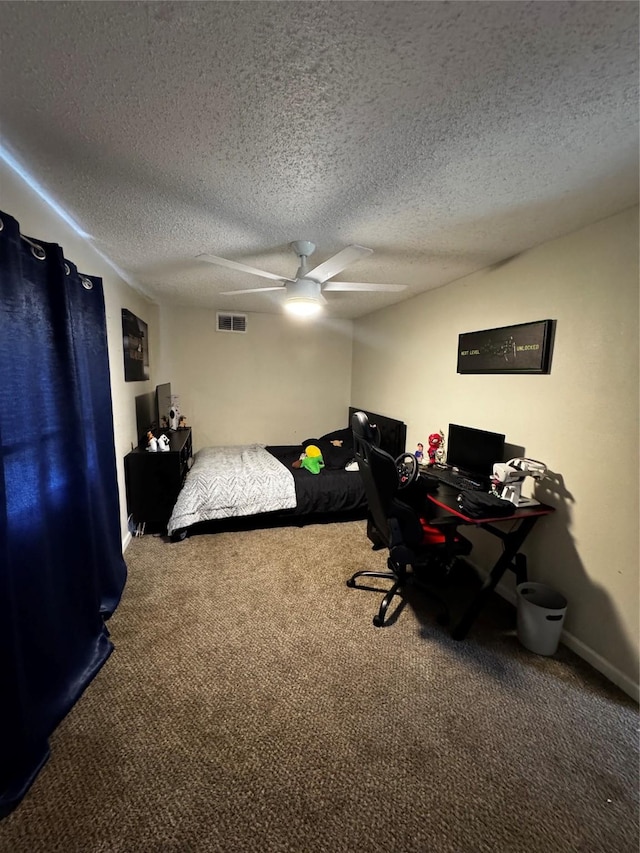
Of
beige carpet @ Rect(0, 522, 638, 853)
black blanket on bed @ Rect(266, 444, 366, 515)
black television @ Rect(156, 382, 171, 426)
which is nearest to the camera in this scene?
beige carpet @ Rect(0, 522, 638, 853)

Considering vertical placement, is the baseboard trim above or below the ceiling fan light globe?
below

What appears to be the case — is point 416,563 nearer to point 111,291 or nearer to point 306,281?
point 306,281

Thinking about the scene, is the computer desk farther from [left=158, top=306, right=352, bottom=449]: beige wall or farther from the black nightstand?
[left=158, top=306, right=352, bottom=449]: beige wall

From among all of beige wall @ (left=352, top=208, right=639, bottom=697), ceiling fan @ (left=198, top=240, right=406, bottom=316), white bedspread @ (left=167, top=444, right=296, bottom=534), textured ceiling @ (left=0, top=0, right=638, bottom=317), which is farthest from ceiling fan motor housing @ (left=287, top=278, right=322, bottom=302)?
white bedspread @ (left=167, top=444, right=296, bottom=534)

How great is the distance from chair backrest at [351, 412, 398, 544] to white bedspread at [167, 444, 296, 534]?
1214 mm

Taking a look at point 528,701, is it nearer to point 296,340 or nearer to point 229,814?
point 229,814

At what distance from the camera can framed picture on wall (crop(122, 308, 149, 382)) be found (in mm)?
2789

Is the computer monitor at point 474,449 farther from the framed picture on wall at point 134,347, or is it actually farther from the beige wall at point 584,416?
the framed picture on wall at point 134,347

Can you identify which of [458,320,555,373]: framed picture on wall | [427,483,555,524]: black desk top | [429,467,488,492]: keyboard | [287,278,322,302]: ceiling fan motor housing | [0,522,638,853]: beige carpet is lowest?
[0,522,638,853]: beige carpet

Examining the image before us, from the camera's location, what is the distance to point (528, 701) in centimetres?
157

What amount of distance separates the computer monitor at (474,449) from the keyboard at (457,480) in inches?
2.9

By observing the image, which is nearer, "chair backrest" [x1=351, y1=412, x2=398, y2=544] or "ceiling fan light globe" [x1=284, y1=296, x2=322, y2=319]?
"chair backrest" [x1=351, y1=412, x2=398, y2=544]

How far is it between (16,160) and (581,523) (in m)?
3.28

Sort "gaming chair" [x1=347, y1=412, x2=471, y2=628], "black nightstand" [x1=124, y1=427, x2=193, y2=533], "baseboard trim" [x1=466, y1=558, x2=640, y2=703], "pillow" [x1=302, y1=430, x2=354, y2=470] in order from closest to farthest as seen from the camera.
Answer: "baseboard trim" [x1=466, y1=558, x2=640, y2=703] < "gaming chair" [x1=347, y1=412, x2=471, y2=628] < "black nightstand" [x1=124, y1=427, x2=193, y2=533] < "pillow" [x1=302, y1=430, x2=354, y2=470]
